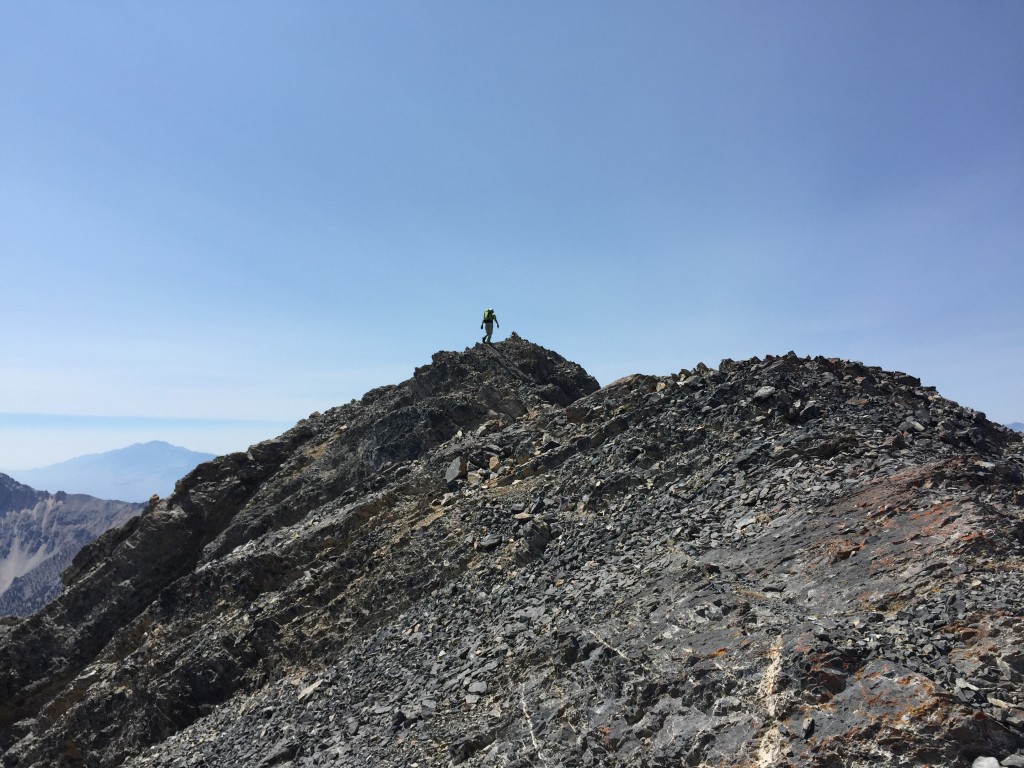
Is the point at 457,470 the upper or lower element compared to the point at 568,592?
upper

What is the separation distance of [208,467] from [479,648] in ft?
72.5

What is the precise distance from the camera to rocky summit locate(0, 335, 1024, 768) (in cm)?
889

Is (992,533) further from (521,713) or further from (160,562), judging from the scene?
(160,562)

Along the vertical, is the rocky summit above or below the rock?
below

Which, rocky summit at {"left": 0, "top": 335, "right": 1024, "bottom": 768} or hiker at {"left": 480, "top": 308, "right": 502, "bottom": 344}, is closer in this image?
rocky summit at {"left": 0, "top": 335, "right": 1024, "bottom": 768}

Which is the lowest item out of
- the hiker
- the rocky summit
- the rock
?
the rocky summit

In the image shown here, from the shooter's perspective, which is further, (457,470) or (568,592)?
(457,470)

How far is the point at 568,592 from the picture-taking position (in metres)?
14.7

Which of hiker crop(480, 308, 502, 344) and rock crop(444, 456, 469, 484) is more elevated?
hiker crop(480, 308, 502, 344)

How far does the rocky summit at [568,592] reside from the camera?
29.2 ft

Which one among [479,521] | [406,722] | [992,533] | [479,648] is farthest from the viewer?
[479,521]

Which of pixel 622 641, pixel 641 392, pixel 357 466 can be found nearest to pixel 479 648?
pixel 622 641

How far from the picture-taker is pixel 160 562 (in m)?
28.1

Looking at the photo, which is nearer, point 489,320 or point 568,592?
point 568,592
